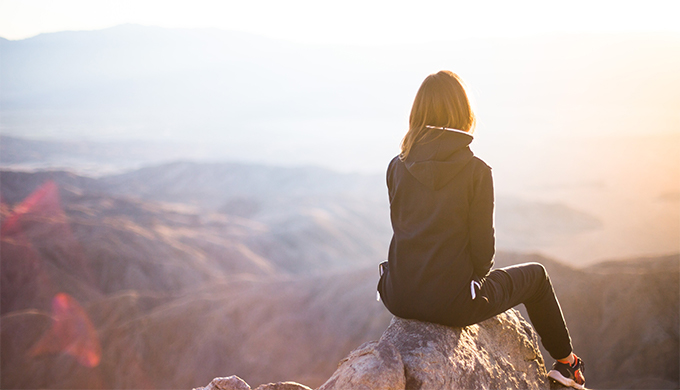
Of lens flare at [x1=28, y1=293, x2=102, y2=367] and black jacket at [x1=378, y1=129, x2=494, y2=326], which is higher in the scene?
black jacket at [x1=378, y1=129, x2=494, y2=326]

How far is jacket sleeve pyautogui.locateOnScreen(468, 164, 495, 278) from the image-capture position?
292 centimetres

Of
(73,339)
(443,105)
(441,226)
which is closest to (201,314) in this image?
(73,339)

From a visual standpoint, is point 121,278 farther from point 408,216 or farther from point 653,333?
point 408,216

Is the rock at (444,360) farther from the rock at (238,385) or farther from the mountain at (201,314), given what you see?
the mountain at (201,314)

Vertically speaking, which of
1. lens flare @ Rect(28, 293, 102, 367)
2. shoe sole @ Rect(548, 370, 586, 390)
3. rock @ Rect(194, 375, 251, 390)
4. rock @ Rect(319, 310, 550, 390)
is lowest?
lens flare @ Rect(28, 293, 102, 367)

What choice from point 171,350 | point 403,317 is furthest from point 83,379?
point 403,317

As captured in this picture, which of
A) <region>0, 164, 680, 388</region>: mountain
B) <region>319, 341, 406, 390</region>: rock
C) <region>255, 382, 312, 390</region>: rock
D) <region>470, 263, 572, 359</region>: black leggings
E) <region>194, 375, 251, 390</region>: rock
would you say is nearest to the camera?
<region>319, 341, 406, 390</region>: rock

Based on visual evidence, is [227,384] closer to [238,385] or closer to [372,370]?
[238,385]

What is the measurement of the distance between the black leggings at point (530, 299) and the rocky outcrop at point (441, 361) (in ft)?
0.93

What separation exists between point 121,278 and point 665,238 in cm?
5416

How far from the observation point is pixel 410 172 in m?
3.05

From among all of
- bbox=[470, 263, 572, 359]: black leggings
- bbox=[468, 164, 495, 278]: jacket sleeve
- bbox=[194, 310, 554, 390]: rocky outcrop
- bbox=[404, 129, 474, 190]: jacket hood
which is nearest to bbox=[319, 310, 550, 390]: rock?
bbox=[194, 310, 554, 390]: rocky outcrop

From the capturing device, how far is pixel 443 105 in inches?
120

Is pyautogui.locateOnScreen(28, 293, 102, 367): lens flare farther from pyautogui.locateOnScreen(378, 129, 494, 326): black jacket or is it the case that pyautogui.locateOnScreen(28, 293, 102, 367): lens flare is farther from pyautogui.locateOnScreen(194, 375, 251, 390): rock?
pyautogui.locateOnScreen(378, 129, 494, 326): black jacket
